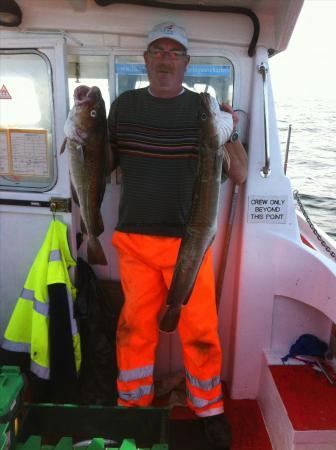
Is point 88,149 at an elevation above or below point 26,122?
below

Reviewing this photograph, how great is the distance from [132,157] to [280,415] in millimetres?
2023

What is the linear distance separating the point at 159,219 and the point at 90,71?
1.30 metres

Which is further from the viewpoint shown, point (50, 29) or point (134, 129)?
point (50, 29)

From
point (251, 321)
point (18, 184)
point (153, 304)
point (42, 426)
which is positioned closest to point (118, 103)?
point (18, 184)

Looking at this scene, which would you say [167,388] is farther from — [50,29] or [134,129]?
[50,29]

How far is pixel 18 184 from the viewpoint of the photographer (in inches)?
138

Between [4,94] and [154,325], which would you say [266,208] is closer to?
[154,325]

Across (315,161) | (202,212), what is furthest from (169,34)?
(315,161)

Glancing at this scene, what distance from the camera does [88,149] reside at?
259 centimetres

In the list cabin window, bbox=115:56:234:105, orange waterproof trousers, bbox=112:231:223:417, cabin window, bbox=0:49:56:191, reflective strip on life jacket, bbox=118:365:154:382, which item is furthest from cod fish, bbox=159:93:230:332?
cabin window, bbox=0:49:56:191

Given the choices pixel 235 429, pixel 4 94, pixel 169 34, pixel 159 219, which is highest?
pixel 169 34

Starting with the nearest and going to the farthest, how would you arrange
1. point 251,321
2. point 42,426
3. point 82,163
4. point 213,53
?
point 82,163
point 42,426
point 213,53
point 251,321

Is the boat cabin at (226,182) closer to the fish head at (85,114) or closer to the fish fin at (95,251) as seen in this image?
the fish fin at (95,251)

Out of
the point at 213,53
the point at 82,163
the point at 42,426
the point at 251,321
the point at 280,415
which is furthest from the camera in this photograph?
the point at 251,321
